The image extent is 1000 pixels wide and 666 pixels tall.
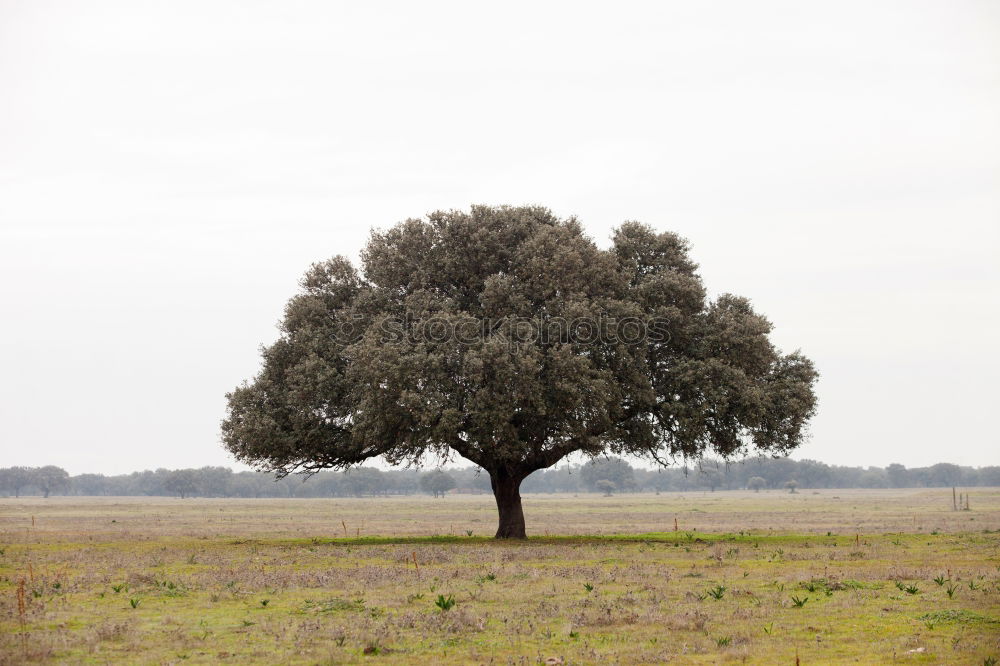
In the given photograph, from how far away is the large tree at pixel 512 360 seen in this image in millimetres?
Answer: 44125

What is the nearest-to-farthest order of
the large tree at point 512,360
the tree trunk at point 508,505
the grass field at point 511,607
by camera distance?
1. the grass field at point 511,607
2. the large tree at point 512,360
3. the tree trunk at point 508,505

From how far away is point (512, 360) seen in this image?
43.4 m

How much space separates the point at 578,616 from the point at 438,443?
22.0 meters

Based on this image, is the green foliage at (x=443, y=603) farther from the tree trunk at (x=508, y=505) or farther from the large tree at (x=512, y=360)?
the tree trunk at (x=508, y=505)

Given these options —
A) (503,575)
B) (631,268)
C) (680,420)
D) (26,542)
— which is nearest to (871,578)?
(503,575)

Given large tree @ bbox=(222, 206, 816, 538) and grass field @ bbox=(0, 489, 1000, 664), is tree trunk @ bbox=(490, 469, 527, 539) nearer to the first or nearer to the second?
large tree @ bbox=(222, 206, 816, 538)

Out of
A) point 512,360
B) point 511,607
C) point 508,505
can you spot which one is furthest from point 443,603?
point 508,505

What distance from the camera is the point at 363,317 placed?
49.3m

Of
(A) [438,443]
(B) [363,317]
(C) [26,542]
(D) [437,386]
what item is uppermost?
(B) [363,317]

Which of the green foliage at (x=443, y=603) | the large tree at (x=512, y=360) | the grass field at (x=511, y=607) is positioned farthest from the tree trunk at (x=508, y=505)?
the green foliage at (x=443, y=603)

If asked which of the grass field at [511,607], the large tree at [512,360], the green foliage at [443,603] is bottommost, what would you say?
the grass field at [511,607]

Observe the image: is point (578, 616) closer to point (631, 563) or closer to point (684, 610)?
point (684, 610)

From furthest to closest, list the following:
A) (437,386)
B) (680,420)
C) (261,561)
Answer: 1. (680,420)
2. (437,386)
3. (261,561)

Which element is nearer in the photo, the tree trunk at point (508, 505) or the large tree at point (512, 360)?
the large tree at point (512, 360)
